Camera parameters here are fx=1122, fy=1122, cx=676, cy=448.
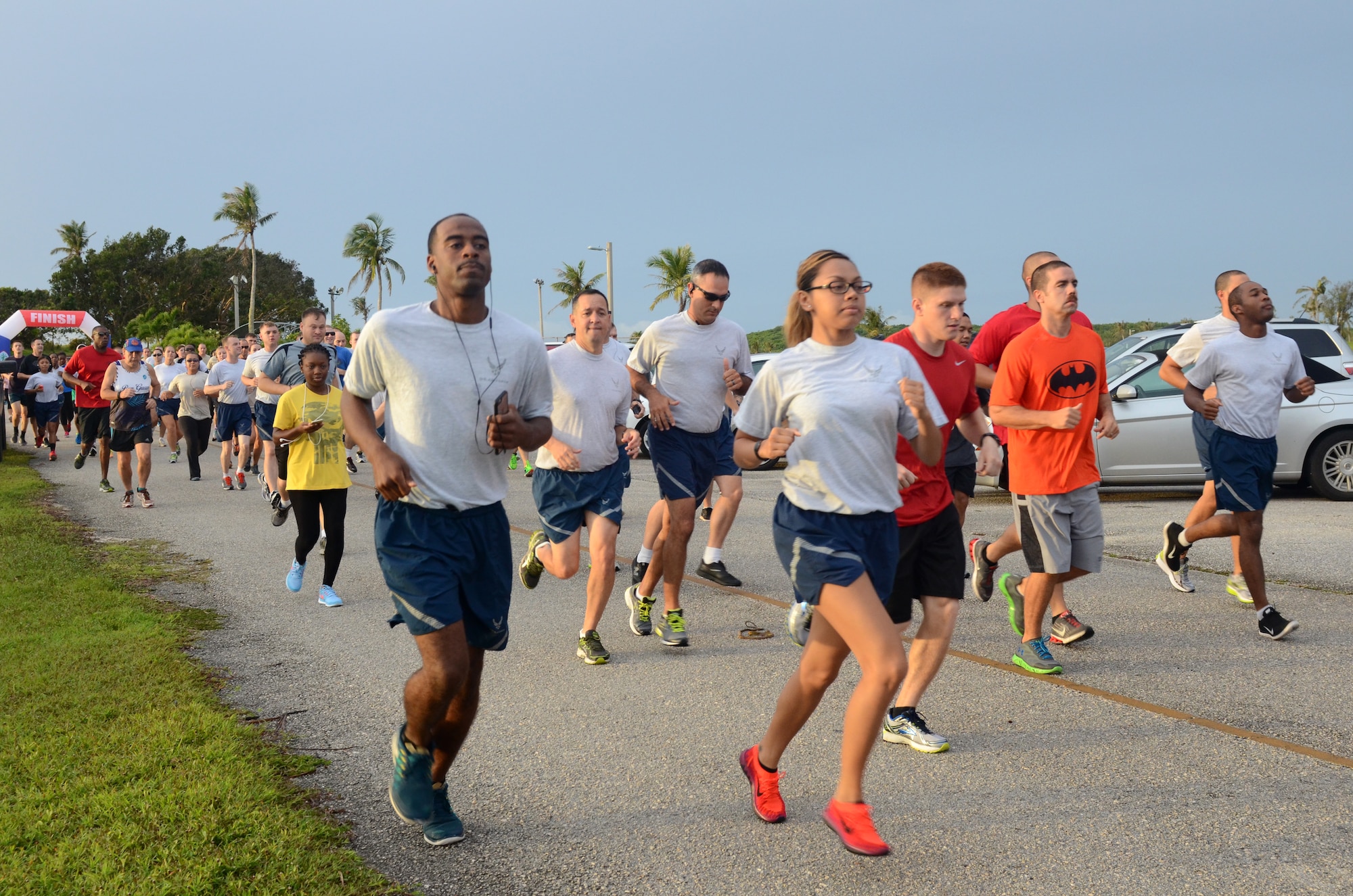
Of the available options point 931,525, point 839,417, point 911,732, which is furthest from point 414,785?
point 931,525

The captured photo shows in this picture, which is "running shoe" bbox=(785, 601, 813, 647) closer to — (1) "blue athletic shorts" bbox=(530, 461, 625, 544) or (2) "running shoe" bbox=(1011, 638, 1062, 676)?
(2) "running shoe" bbox=(1011, 638, 1062, 676)

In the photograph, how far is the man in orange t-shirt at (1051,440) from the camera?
18.1ft

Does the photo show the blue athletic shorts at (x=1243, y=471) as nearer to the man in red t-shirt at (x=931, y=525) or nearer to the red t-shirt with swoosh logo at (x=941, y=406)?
the red t-shirt with swoosh logo at (x=941, y=406)

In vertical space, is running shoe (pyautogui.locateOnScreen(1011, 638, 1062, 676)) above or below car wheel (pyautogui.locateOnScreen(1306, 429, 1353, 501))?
below

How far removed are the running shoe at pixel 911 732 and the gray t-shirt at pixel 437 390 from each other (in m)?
2.06

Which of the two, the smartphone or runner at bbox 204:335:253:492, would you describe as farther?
runner at bbox 204:335:253:492

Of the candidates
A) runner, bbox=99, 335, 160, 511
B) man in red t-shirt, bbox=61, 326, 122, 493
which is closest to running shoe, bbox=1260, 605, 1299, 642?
runner, bbox=99, 335, 160, 511

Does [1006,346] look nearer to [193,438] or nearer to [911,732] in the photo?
[911,732]

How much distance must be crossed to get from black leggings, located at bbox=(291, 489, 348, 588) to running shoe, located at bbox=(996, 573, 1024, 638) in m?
4.28

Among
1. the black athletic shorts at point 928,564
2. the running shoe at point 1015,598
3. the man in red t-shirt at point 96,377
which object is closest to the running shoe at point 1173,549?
the running shoe at point 1015,598

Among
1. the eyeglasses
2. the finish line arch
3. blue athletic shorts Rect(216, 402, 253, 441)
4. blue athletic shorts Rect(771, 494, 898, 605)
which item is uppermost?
the finish line arch

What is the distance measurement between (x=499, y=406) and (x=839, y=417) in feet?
3.59

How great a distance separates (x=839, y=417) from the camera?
366 cm

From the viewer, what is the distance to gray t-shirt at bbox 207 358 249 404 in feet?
49.0
